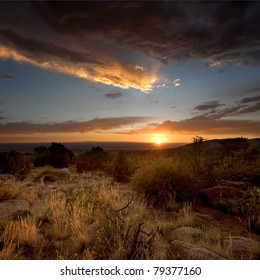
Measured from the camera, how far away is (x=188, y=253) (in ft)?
12.1

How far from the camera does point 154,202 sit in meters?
7.28

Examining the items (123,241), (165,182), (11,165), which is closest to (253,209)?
(165,182)

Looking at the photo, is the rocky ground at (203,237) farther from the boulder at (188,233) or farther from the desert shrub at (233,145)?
the desert shrub at (233,145)

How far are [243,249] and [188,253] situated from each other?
0.90 metres

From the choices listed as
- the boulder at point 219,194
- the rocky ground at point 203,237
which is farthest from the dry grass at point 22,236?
the boulder at point 219,194

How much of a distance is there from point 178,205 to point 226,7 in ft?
13.7

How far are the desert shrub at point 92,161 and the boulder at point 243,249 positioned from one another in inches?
475

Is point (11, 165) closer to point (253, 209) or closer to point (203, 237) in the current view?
point (253, 209)

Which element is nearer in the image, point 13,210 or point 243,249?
point 243,249

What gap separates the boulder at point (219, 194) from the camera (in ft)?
24.1
